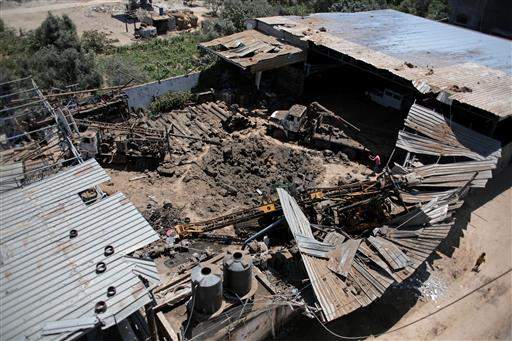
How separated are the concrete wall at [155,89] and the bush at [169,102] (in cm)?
46

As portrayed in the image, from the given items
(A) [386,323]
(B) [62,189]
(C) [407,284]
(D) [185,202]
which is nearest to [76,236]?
(B) [62,189]

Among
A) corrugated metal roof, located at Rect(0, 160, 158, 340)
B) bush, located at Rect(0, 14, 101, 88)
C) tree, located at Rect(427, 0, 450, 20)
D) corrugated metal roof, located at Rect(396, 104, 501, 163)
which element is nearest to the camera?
corrugated metal roof, located at Rect(0, 160, 158, 340)

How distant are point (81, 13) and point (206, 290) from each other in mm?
50094

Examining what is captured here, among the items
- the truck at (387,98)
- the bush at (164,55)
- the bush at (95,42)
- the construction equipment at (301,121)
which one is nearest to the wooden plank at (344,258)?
the construction equipment at (301,121)

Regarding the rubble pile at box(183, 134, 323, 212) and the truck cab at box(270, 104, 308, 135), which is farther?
the truck cab at box(270, 104, 308, 135)

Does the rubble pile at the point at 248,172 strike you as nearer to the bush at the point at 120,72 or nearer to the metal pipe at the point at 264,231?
the metal pipe at the point at 264,231

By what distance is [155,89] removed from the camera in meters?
30.5

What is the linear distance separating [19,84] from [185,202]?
17.6 m

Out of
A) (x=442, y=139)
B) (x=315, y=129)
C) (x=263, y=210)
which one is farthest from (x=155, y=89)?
(x=442, y=139)

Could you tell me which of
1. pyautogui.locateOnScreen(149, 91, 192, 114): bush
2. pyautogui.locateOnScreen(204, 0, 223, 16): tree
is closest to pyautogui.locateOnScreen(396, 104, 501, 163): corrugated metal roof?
pyautogui.locateOnScreen(149, 91, 192, 114): bush

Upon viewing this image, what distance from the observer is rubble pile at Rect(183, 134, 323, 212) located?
22.7 m

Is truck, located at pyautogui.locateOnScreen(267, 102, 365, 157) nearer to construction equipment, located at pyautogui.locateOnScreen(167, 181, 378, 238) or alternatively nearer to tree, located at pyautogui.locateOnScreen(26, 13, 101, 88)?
construction equipment, located at pyautogui.locateOnScreen(167, 181, 378, 238)

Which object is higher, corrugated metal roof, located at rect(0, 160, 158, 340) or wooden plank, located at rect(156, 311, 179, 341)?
corrugated metal roof, located at rect(0, 160, 158, 340)

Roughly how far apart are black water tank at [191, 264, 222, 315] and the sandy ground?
4.25m
